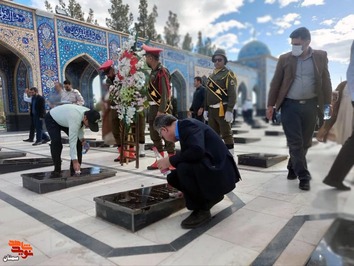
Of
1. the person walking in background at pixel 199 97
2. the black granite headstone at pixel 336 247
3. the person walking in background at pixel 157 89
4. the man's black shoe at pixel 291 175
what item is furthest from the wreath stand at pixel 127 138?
the black granite headstone at pixel 336 247

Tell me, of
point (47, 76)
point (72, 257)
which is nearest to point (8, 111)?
point (47, 76)

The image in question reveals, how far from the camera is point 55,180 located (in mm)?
2746

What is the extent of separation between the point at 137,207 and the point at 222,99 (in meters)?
2.18

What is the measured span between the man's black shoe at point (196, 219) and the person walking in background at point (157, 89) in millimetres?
1646

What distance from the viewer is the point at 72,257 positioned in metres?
1.47

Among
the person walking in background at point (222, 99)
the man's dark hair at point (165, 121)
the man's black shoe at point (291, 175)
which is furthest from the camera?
the person walking in background at point (222, 99)

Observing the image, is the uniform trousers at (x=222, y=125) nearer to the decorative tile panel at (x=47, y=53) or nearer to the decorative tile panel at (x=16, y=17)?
the decorative tile panel at (x=47, y=53)

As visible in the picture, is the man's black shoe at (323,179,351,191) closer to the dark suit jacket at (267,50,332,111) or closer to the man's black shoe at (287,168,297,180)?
the dark suit jacket at (267,50,332,111)

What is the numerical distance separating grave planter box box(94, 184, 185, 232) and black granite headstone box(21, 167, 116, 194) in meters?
0.94

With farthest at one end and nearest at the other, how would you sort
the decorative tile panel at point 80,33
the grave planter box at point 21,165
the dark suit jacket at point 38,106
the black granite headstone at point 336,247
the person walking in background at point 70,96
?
the decorative tile panel at point 80,33 → the dark suit jacket at point 38,106 → the person walking in background at point 70,96 → the grave planter box at point 21,165 → the black granite headstone at point 336,247

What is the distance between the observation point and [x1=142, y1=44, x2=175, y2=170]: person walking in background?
138 inches

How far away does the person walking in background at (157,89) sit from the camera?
11.5 ft

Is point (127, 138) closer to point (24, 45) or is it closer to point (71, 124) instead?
point (71, 124)

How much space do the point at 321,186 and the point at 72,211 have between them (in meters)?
1.84
